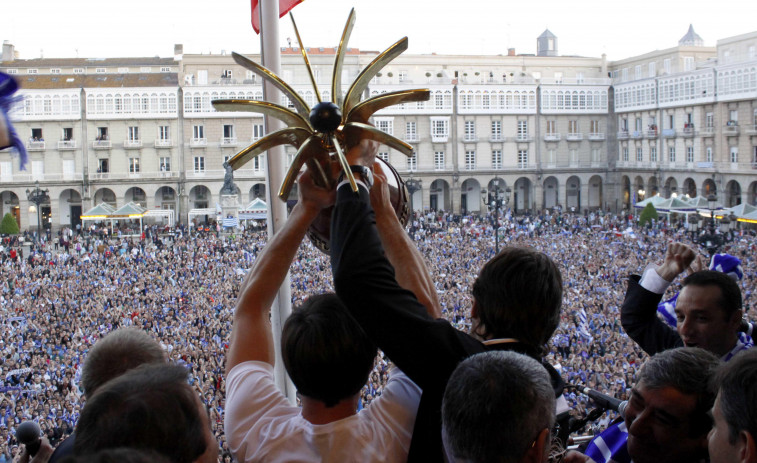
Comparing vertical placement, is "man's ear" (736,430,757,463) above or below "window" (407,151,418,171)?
below

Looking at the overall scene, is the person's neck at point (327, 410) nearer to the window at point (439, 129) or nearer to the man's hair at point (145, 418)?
the man's hair at point (145, 418)

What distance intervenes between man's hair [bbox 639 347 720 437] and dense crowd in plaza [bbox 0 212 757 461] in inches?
85.8

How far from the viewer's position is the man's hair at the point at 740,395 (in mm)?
959

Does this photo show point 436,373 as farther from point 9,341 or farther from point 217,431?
point 9,341

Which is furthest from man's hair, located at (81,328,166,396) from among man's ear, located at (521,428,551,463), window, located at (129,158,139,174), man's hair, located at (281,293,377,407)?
window, located at (129,158,139,174)

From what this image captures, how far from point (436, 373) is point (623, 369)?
19.3ft

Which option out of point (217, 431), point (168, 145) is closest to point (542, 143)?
point (168, 145)

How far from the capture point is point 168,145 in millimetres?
23906

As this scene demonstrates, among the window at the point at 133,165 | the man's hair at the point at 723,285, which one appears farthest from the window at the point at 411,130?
the man's hair at the point at 723,285

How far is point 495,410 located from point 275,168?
4.24ft

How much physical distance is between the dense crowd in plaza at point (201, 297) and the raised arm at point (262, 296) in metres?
1.88

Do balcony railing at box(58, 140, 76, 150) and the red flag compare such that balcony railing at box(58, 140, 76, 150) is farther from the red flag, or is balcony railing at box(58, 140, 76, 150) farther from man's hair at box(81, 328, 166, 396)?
man's hair at box(81, 328, 166, 396)

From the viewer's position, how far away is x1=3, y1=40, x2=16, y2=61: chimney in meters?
25.1

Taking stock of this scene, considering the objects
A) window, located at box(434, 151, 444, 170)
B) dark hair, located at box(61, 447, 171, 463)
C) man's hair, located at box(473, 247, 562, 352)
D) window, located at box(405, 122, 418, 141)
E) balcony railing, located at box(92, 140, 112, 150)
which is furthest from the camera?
window, located at box(434, 151, 444, 170)
